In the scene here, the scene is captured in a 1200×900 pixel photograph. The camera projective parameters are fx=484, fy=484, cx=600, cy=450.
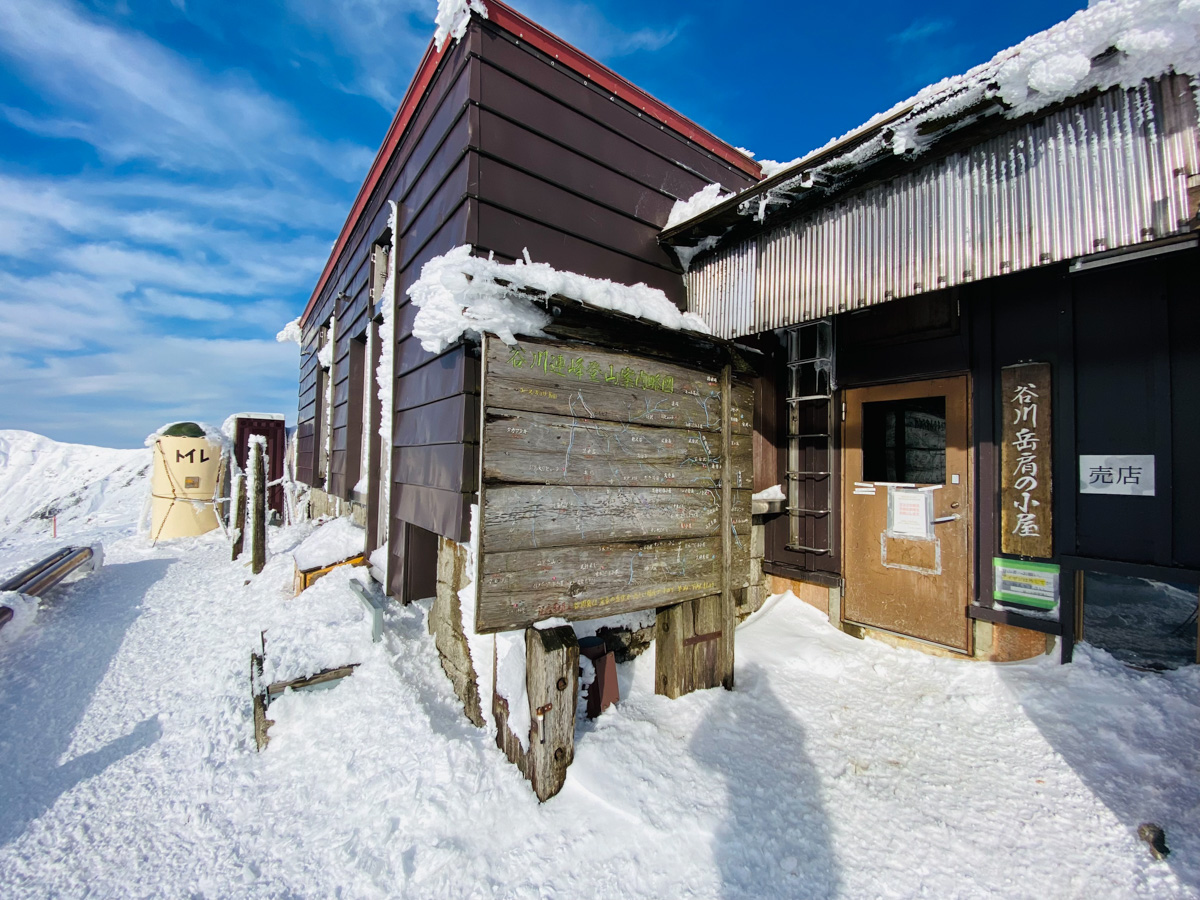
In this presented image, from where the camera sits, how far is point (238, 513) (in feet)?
35.9

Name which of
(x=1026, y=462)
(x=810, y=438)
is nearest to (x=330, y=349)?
(x=810, y=438)

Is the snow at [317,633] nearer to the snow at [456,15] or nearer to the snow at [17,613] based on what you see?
the snow at [17,613]

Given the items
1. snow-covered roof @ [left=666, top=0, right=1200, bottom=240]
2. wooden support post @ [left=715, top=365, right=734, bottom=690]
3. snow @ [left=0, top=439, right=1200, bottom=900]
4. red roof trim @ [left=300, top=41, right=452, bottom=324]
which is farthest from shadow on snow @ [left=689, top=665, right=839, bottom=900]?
red roof trim @ [left=300, top=41, right=452, bottom=324]

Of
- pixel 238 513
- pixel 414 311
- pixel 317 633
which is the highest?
pixel 414 311

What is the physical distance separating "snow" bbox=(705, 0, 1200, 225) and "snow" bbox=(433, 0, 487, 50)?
2868 mm

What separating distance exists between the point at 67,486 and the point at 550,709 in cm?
3382

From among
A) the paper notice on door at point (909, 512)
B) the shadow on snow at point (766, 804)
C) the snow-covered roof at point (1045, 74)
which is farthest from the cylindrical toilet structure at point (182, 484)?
the snow-covered roof at point (1045, 74)

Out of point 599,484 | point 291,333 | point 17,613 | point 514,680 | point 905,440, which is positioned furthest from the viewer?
point 291,333

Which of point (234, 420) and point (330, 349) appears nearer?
point (330, 349)

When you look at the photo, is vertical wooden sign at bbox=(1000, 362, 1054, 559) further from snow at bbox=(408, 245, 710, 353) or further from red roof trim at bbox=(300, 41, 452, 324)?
red roof trim at bbox=(300, 41, 452, 324)

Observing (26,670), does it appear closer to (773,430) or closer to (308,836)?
(308,836)

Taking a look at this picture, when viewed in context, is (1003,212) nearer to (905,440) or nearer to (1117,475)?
(1117,475)

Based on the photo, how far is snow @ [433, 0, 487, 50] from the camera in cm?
358

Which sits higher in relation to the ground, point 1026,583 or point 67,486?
point 1026,583
